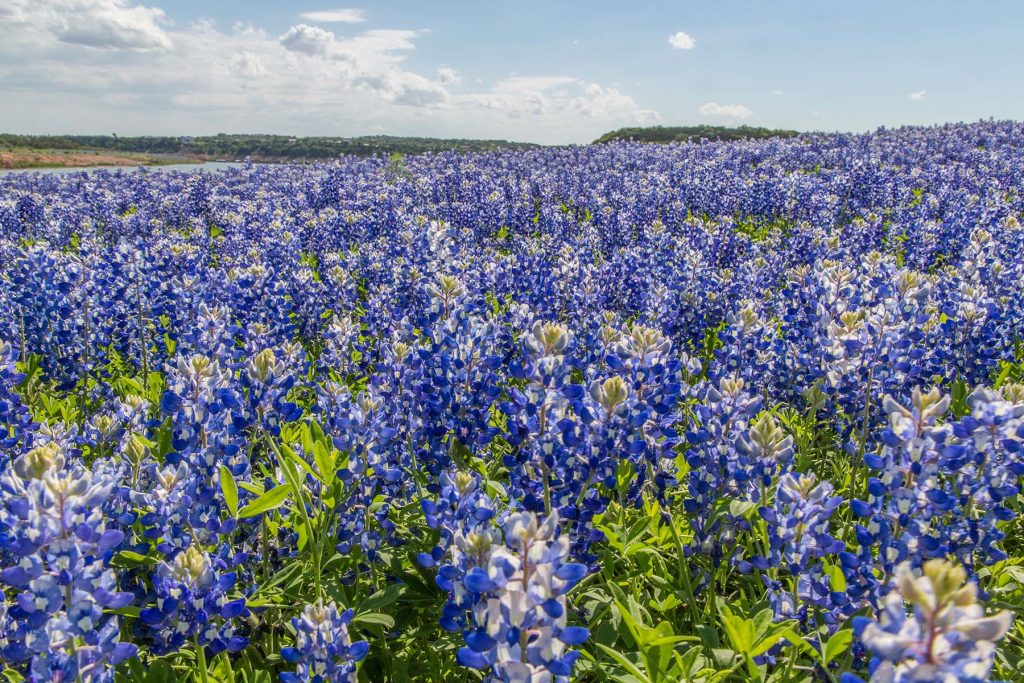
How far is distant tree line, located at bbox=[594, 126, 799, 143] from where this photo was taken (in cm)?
3888

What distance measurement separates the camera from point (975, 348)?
437 cm

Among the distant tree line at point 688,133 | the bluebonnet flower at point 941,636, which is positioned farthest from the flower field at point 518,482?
the distant tree line at point 688,133

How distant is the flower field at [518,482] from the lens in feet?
5.75

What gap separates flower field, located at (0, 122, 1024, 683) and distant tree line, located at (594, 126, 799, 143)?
3525 centimetres

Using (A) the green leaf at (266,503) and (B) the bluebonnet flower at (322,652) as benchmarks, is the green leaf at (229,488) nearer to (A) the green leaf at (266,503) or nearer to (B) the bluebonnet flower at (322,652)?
(A) the green leaf at (266,503)

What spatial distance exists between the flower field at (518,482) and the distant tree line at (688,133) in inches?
1388

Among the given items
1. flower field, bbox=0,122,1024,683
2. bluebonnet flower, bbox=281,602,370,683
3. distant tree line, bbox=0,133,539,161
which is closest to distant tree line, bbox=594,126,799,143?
distant tree line, bbox=0,133,539,161

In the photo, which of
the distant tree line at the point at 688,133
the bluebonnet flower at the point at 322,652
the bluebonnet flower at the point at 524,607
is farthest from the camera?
the distant tree line at the point at 688,133

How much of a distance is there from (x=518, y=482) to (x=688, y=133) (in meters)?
42.5

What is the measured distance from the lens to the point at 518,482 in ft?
8.94

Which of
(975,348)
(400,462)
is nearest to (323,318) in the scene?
(400,462)

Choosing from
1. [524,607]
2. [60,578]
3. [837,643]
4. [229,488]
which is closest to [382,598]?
[229,488]

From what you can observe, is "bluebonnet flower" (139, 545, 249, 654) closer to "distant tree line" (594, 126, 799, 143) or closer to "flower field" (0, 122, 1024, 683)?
"flower field" (0, 122, 1024, 683)

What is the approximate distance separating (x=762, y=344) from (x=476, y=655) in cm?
333
